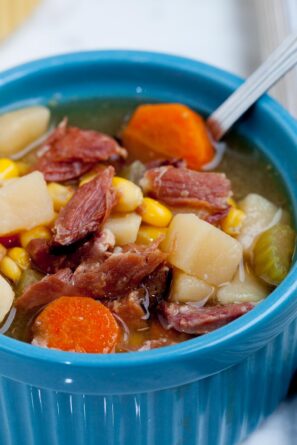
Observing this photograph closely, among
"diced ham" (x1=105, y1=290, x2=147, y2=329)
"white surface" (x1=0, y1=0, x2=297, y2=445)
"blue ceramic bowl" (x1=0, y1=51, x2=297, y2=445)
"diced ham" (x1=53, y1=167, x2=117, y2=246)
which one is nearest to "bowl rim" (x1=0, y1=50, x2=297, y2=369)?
"blue ceramic bowl" (x1=0, y1=51, x2=297, y2=445)

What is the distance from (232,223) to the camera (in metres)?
2.28

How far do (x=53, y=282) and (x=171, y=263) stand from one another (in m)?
0.28

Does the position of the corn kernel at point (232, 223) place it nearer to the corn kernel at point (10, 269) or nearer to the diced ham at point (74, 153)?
the diced ham at point (74, 153)

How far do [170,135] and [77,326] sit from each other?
77 cm

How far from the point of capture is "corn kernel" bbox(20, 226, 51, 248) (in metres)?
2.19

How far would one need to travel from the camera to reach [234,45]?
11.1 ft

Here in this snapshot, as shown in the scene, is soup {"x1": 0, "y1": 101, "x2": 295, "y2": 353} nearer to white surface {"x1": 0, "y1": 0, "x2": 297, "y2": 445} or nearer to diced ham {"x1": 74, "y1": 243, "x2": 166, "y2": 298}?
diced ham {"x1": 74, "y1": 243, "x2": 166, "y2": 298}

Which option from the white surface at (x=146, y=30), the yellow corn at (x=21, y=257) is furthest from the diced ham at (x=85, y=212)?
the white surface at (x=146, y=30)

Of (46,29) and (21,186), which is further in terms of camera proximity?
(46,29)

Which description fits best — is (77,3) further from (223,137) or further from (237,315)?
(237,315)

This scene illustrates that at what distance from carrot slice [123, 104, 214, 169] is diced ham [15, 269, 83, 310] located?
61cm

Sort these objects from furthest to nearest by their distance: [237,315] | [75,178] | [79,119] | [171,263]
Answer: [79,119]
[75,178]
[171,263]
[237,315]

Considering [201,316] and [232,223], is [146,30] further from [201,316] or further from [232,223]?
[201,316]

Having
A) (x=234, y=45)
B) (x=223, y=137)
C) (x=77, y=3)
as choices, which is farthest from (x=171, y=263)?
(x=77, y=3)
